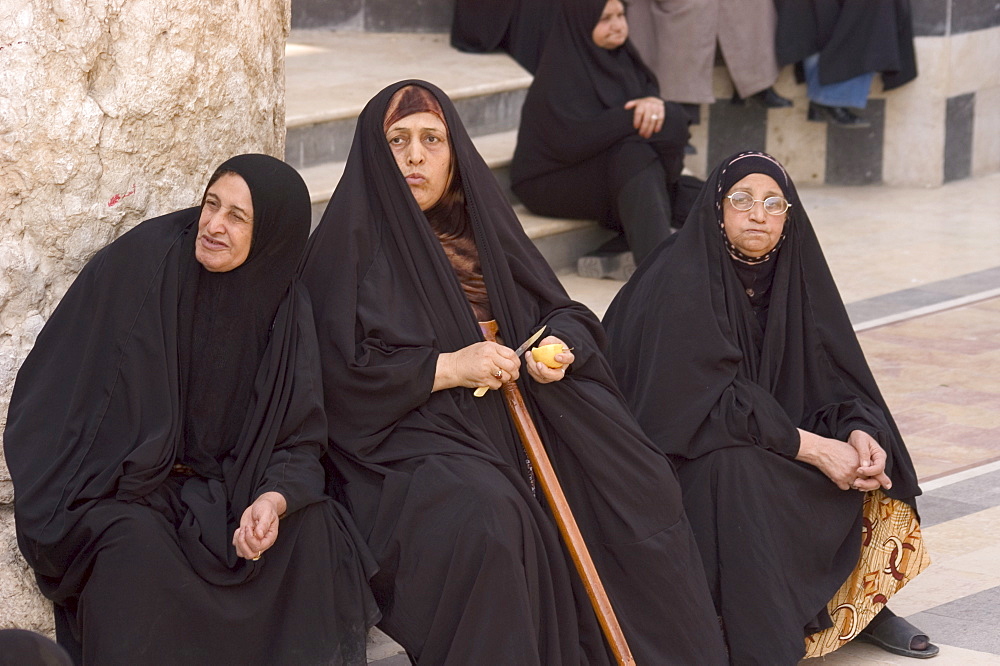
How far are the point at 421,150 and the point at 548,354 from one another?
0.54 meters

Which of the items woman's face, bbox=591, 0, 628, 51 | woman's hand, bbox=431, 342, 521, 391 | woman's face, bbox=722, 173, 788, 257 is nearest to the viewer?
woman's hand, bbox=431, 342, 521, 391

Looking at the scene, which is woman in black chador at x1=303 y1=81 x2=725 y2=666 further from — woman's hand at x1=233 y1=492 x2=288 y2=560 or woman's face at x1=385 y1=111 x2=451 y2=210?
woman's hand at x1=233 y1=492 x2=288 y2=560

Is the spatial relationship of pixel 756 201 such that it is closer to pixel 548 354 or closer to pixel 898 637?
pixel 548 354

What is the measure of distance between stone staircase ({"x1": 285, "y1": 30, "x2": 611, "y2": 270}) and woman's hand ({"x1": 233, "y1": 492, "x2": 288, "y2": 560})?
3061 millimetres

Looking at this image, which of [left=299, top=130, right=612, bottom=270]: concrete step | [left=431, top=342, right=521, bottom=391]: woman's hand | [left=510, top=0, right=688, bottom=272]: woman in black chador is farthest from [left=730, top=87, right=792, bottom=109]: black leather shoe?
[left=431, top=342, right=521, bottom=391]: woman's hand

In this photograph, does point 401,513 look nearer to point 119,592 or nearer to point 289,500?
point 289,500

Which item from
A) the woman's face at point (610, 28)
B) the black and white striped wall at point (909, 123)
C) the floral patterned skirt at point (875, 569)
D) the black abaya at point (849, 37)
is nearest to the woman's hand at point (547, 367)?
the floral patterned skirt at point (875, 569)

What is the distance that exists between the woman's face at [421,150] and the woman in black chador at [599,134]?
10.3 ft

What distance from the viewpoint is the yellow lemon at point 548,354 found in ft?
10.3

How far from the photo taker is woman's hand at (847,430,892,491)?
11.1 ft

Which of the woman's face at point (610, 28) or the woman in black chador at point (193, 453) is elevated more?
the woman's face at point (610, 28)

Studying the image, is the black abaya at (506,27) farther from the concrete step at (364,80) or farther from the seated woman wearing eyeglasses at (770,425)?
the seated woman wearing eyeglasses at (770,425)

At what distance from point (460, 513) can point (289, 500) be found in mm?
331

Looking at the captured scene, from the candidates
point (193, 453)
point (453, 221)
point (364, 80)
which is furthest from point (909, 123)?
point (193, 453)
